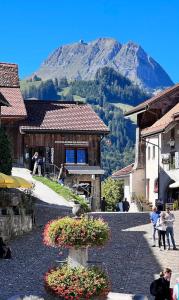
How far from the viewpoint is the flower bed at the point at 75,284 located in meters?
13.8

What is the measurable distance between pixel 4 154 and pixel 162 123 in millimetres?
23038

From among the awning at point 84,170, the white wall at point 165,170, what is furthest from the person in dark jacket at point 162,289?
the awning at point 84,170

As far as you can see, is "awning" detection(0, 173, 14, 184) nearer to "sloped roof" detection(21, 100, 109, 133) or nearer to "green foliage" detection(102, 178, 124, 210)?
"sloped roof" detection(21, 100, 109, 133)

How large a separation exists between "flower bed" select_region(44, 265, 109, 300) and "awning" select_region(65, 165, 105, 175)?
3756cm

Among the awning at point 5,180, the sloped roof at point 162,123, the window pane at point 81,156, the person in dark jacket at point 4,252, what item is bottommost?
the person in dark jacket at point 4,252

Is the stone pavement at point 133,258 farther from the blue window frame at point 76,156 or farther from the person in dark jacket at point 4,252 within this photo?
the blue window frame at point 76,156

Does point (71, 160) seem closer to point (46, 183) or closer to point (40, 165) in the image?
point (40, 165)

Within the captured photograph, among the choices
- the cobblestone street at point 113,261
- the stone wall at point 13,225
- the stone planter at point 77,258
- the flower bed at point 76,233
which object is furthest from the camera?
the stone wall at point 13,225

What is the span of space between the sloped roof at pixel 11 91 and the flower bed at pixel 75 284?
36776 mm

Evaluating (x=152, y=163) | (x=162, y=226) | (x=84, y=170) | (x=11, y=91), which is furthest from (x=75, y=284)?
(x=11, y=91)

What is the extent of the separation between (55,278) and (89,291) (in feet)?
2.40

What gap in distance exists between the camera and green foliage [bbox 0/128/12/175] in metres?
32.0

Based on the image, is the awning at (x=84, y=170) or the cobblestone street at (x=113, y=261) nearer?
the cobblestone street at (x=113, y=261)

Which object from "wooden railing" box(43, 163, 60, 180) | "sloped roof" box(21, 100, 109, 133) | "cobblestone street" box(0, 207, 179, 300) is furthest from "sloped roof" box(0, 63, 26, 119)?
"cobblestone street" box(0, 207, 179, 300)
